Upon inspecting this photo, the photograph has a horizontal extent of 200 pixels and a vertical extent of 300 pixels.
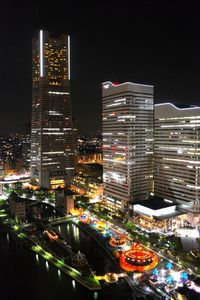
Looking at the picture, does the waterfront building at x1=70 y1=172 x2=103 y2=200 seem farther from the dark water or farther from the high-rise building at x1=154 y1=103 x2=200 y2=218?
the dark water

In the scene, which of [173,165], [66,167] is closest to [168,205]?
[173,165]

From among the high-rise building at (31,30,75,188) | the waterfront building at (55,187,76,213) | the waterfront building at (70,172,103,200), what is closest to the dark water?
the waterfront building at (55,187,76,213)

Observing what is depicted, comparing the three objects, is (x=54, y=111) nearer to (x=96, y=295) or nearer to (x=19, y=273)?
(x=19, y=273)

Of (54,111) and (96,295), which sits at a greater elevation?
(54,111)

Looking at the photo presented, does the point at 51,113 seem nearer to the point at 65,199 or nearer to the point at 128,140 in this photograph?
the point at 65,199

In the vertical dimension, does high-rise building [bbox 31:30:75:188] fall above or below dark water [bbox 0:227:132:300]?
above

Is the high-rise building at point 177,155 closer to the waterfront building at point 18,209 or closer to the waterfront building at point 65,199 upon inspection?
the waterfront building at point 65,199
